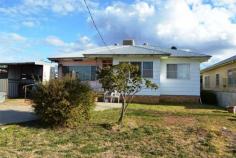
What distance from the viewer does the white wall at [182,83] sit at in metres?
22.0

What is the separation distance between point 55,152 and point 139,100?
13725 mm

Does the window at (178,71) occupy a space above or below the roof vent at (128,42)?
below

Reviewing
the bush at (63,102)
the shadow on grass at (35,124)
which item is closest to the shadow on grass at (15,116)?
the shadow on grass at (35,124)

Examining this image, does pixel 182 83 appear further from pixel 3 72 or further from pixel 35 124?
pixel 3 72

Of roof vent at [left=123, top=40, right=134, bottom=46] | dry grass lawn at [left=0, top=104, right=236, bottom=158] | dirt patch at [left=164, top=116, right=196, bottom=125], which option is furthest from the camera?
roof vent at [left=123, top=40, right=134, bottom=46]

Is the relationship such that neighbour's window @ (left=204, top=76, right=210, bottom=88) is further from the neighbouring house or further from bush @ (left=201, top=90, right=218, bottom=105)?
the neighbouring house

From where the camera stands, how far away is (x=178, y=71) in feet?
73.2

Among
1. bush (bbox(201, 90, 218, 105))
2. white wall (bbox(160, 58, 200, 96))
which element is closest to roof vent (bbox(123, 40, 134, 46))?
white wall (bbox(160, 58, 200, 96))

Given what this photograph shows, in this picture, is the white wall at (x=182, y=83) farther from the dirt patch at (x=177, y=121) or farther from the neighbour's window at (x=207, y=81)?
the neighbour's window at (x=207, y=81)

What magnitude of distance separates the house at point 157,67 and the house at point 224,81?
197 centimetres

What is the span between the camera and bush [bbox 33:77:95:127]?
422 inches

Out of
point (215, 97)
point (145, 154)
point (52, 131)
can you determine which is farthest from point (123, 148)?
point (215, 97)

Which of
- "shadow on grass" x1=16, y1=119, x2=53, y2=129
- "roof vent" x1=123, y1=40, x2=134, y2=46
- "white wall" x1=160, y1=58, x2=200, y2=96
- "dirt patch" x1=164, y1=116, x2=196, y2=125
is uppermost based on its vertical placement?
"roof vent" x1=123, y1=40, x2=134, y2=46

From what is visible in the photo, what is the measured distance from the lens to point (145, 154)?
7.99m
